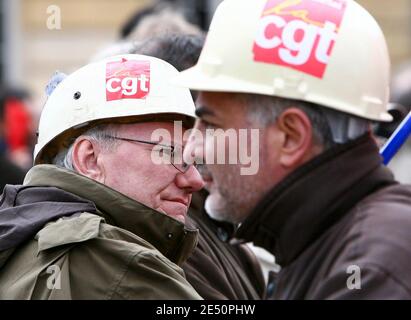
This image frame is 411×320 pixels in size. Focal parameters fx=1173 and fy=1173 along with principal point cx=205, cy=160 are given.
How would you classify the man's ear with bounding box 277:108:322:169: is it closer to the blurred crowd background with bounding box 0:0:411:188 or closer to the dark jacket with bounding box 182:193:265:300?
the dark jacket with bounding box 182:193:265:300

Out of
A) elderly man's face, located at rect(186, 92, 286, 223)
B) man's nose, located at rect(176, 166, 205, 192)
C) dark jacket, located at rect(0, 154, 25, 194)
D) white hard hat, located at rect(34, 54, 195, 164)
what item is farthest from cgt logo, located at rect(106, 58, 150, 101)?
dark jacket, located at rect(0, 154, 25, 194)

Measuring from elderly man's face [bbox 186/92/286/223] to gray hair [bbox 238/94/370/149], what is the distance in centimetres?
4

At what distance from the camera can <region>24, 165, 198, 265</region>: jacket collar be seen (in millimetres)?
3748

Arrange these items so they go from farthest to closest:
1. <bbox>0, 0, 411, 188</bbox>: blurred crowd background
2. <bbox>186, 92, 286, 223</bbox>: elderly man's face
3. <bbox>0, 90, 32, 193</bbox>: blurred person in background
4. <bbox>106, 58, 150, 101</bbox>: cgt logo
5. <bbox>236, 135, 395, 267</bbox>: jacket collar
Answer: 1. <bbox>0, 0, 411, 188</bbox>: blurred crowd background
2. <bbox>0, 90, 32, 193</bbox>: blurred person in background
3. <bbox>106, 58, 150, 101</bbox>: cgt logo
4. <bbox>186, 92, 286, 223</bbox>: elderly man's face
5. <bbox>236, 135, 395, 267</bbox>: jacket collar

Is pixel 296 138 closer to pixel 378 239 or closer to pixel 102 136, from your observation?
pixel 378 239

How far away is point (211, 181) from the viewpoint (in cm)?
344

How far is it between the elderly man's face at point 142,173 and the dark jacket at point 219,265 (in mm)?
252

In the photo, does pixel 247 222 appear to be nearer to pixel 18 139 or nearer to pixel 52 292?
pixel 52 292

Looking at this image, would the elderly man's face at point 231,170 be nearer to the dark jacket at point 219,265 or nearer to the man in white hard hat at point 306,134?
the man in white hard hat at point 306,134

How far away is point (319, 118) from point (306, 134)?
0.06 metres

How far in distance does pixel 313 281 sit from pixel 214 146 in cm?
49

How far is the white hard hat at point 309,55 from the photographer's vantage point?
10.4 ft

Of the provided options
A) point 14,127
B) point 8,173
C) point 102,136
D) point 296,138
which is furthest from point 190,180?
point 14,127
